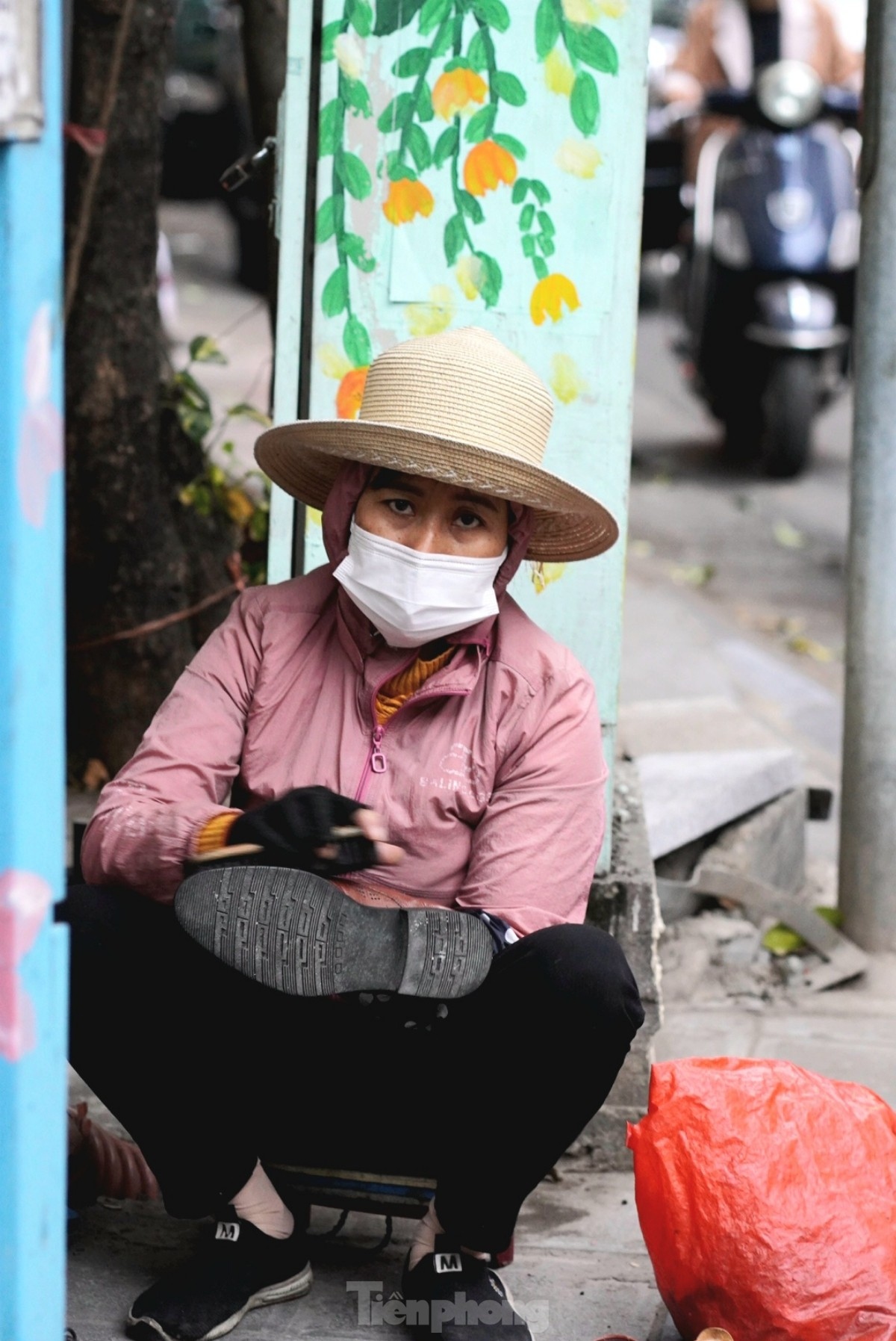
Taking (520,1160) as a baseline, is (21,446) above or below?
above

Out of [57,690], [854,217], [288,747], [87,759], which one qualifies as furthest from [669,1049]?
[854,217]

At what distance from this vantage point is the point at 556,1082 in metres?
1.96

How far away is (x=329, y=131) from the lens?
260 cm

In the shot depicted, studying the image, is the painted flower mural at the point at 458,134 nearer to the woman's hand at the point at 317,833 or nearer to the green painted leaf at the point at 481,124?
the green painted leaf at the point at 481,124

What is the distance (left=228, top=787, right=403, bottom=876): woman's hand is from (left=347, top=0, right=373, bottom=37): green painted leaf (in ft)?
4.33

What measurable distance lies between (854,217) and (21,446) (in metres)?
7.10

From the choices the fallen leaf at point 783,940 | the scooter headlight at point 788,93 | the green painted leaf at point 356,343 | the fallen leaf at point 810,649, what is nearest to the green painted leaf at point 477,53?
the green painted leaf at point 356,343

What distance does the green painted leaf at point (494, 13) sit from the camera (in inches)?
100

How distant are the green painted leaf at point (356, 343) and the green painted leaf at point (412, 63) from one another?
1.24 feet

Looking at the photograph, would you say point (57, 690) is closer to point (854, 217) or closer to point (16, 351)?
point (16, 351)

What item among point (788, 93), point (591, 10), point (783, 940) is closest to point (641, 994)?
point (783, 940)

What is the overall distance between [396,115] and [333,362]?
390mm

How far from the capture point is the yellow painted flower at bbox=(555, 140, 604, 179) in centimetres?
258

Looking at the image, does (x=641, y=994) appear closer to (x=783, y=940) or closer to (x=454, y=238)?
(x=783, y=940)
